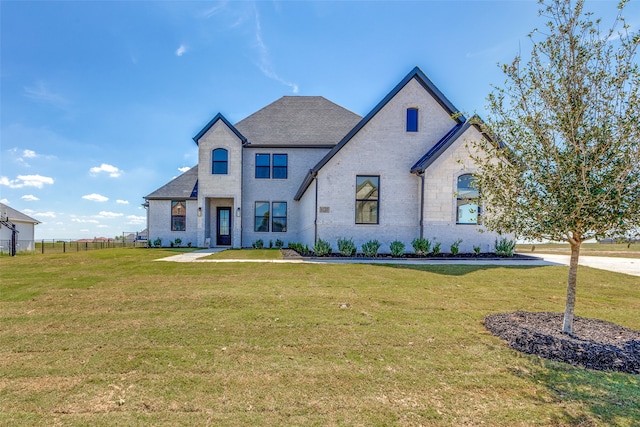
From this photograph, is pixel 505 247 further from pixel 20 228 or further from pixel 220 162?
pixel 20 228

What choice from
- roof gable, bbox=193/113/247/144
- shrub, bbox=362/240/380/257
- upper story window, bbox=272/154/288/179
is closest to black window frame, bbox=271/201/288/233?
upper story window, bbox=272/154/288/179

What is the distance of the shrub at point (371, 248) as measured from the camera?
540 inches

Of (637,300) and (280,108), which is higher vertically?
(280,108)

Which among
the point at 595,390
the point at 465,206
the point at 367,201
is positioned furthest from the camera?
the point at 367,201

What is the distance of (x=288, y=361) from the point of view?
3.71 meters

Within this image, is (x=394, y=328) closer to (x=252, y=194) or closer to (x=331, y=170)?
(x=331, y=170)

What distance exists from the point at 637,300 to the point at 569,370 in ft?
16.5

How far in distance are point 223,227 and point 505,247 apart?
17.6 meters

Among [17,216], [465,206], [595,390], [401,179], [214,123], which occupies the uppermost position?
[214,123]

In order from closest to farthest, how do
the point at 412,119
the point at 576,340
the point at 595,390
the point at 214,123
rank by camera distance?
the point at 595,390, the point at 576,340, the point at 412,119, the point at 214,123

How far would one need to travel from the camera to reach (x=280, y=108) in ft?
78.5

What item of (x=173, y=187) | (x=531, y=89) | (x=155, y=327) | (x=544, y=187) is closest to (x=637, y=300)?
(x=544, y=187)

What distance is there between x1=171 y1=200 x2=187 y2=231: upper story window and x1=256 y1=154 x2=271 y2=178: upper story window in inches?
236

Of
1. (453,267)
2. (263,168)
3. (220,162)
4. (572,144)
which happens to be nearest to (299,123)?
(263,168)
